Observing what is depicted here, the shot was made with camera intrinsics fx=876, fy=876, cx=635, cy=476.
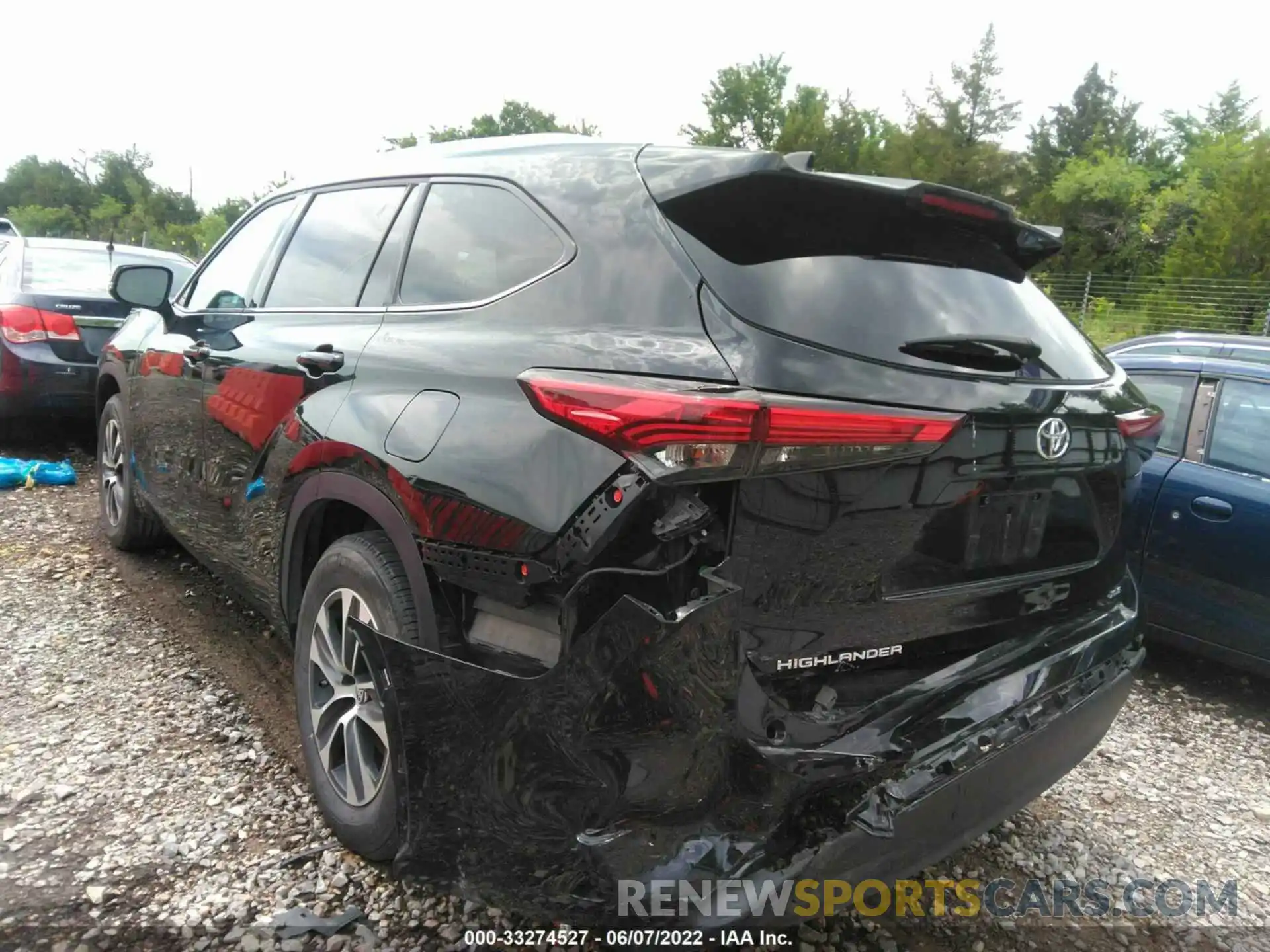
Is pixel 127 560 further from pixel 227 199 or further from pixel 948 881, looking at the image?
pixel 227 199

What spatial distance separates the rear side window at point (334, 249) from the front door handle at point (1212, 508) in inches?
140

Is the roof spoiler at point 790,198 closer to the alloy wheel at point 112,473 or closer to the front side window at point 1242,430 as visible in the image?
the front side window at point 1242,430

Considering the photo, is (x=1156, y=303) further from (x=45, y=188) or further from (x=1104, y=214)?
(x=45, y=188)

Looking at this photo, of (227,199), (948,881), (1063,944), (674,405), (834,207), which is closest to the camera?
(674,405)

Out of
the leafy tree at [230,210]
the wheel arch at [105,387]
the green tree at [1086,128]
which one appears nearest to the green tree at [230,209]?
the leafy tree at [230,210]

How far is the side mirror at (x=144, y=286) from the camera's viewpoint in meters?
3.85

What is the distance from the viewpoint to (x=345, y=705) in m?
2.43

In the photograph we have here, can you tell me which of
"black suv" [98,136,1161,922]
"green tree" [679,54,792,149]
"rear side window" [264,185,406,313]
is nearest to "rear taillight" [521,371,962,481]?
"black suv" [98,136,1161,922]

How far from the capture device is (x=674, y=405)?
1.55 m

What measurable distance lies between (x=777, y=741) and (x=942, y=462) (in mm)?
635

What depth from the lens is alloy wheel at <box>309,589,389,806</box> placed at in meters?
2.29

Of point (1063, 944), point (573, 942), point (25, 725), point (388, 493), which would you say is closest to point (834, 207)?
point (388, 493)

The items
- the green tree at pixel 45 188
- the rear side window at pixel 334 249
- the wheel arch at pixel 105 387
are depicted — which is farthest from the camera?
the green tree at pixel 45 188

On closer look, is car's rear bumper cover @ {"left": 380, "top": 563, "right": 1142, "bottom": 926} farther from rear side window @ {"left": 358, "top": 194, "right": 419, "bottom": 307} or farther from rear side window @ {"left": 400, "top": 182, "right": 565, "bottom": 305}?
rear side window @ {"left": 358, "top": 194, "right": 419, "bottom": 307}
